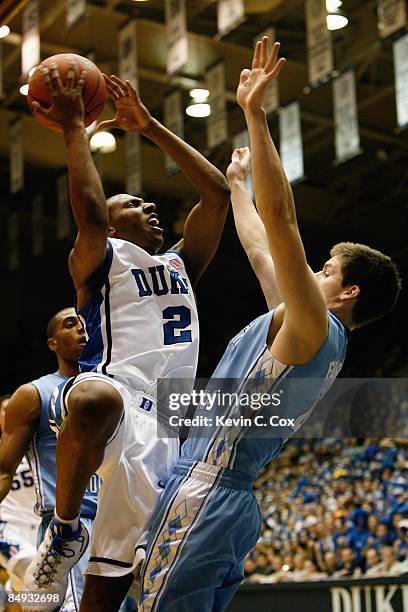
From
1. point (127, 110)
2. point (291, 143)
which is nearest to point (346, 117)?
point (291, 143)

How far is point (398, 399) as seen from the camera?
7105mm

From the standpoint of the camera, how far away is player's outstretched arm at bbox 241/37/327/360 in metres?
2.99

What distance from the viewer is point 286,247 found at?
2996mm

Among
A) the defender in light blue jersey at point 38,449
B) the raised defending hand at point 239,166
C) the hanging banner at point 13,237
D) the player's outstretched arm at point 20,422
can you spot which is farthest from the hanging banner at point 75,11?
the hanging banner at point 13,237

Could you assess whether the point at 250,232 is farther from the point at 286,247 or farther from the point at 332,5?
the point at 332,5

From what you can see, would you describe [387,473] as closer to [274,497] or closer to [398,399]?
[274,497]

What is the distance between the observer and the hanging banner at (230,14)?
8438 millimetres

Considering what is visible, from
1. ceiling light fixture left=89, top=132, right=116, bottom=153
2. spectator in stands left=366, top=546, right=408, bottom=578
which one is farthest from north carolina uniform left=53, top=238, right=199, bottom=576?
ceiling light fixture left=89, top=132, right=116, bottom=153

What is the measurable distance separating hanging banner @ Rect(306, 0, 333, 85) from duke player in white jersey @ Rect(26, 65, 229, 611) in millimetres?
5563

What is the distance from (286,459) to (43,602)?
10.7 metres

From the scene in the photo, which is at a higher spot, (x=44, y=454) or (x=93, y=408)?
(x=44, y=454)

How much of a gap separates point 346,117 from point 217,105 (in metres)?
1.58

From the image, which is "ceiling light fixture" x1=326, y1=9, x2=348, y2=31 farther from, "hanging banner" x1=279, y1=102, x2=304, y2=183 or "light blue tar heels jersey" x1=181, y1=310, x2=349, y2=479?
"light blue tar heels jersey" x1=181, y1=310, x2=349, y2=479

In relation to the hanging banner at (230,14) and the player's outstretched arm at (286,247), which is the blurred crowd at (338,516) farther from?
the player's outstretched arm at (286,247)
